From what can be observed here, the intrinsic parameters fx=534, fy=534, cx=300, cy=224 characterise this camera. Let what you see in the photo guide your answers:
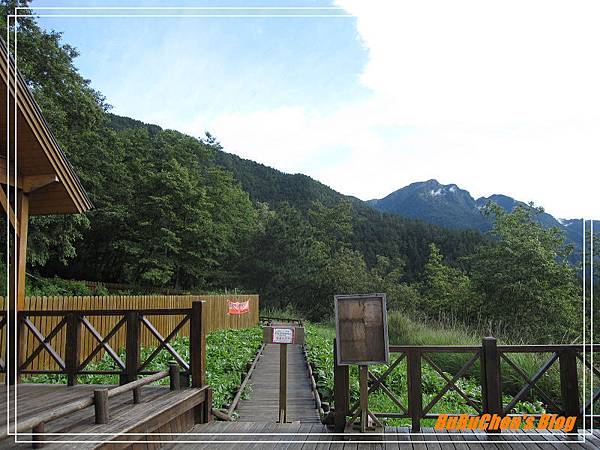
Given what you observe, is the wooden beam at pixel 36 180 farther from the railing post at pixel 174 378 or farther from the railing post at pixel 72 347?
the railing post at pixel 174 378

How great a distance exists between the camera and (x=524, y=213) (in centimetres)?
2120

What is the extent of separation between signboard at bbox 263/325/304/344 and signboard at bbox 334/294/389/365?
870 millimetres

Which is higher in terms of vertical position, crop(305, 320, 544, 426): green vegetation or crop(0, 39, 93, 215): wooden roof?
crop(0, 39, 93, 215): wooden roof

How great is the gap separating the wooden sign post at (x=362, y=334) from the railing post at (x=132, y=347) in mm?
2288

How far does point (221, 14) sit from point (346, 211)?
36243 millimetres

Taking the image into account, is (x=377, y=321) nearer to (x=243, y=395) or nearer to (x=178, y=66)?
(x=178, y=66)

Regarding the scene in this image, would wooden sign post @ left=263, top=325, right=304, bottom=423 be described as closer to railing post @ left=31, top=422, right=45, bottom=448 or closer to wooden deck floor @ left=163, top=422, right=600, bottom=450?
wooden deck floor @ left=163, top=422, right=600, bottom=450

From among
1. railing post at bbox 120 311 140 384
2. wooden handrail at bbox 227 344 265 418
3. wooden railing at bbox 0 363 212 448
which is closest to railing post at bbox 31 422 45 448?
wooden railing at bbox 0 363 212 448

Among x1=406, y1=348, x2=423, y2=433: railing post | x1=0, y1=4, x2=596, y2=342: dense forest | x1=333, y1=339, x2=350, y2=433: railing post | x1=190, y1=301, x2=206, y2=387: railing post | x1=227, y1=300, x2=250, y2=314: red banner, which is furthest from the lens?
x1=227, y1=300, x2=250, y2=314: red banner

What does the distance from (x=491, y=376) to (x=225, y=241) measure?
87.6ft

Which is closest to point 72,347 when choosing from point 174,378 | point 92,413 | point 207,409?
point 174,378

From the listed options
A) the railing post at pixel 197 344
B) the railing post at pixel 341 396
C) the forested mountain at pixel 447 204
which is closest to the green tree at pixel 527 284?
the forested mountain at pixel 447 204

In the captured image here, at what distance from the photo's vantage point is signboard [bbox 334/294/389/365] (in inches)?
180


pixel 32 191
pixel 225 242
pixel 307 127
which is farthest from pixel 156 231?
pixel 307 127
